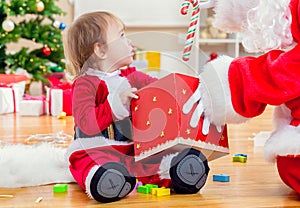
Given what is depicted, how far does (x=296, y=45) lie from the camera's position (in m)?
1.32

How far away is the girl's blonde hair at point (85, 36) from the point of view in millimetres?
1493

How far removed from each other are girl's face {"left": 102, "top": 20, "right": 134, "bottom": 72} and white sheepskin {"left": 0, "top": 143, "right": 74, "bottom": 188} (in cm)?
30

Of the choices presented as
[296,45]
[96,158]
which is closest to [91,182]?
[96,158]

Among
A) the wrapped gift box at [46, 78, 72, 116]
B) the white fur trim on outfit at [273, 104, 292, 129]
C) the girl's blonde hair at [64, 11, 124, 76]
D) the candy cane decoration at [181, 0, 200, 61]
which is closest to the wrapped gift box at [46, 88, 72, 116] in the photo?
the wrapped gift box at [46, 78, 72, 116]

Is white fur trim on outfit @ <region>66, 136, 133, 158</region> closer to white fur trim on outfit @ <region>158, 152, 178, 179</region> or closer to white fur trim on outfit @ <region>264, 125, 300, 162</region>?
white fur trim on outfit @ <region>158, 152, 178, 179</region>

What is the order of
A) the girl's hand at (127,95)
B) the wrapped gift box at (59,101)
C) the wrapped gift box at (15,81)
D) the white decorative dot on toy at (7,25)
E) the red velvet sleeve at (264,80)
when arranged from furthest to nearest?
the white decorative dot on toy at (7,25) → the wrapped gift box at (15,81) → the wrapped gift box at (59,101) → the girl's hand at (127,95) → the red velvet sleeve at (264,80)

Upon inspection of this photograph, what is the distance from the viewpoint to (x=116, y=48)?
59.8 inches

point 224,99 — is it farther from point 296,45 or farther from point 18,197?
point 18,197

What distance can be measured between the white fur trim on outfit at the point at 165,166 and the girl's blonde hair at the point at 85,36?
0.31 meters

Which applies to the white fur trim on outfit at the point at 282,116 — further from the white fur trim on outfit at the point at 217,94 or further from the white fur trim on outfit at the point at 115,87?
the white fur trim on outfit at the point at 115,87

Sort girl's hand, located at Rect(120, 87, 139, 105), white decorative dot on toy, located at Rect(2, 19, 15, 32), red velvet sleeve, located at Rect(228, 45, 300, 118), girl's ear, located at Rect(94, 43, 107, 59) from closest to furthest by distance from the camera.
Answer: red velvet sleeve, located at Rect(228, 45, 300, 118), girl's hand, located at Rect(120, 87, 139, 105), girl's ear, located at Rect(94, 43, 107, 59), white decorative dot on toy, located at Rect(2, 19, 15, 32)

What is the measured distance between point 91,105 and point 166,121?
195 millimetres

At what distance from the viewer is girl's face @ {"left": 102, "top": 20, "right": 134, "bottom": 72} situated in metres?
1.50

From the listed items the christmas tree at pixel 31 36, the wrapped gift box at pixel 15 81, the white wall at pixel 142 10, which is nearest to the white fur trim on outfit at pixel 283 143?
the wrapped gift box at pixel 15 81
